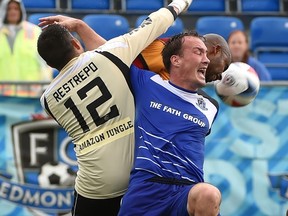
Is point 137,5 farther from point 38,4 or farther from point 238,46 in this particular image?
point 238,46

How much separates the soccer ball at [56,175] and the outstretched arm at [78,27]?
75.7 inches

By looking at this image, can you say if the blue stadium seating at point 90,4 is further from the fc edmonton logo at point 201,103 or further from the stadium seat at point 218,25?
the fc edmonton logo at point 201,103

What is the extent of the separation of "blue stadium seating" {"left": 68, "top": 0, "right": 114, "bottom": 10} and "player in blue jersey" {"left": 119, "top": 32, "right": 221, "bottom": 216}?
6643mm

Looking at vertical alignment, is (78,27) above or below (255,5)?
above

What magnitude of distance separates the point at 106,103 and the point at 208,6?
709cm

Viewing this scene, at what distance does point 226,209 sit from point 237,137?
2.12 ft

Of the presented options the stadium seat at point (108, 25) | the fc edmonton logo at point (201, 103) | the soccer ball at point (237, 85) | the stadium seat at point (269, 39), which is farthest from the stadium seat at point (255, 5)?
the fc edmonton logo at point (201, 103)

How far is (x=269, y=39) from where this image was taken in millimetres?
11000

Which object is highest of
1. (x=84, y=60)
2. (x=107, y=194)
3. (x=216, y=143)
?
(x=84, y=60)

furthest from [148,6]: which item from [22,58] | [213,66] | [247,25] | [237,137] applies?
[213,66]

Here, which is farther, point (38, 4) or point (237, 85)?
point (38, 4)

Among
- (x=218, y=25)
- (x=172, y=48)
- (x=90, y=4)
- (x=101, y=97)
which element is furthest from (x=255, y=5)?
(x=101, y=97)

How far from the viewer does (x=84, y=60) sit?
17.1 feet

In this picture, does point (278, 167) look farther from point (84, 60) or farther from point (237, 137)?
point (84, 60)
